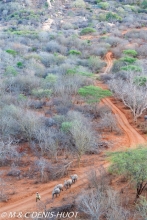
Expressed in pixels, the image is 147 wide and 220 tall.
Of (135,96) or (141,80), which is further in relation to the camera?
(141,80)

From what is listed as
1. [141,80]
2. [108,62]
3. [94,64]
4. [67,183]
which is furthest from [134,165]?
[108,62]

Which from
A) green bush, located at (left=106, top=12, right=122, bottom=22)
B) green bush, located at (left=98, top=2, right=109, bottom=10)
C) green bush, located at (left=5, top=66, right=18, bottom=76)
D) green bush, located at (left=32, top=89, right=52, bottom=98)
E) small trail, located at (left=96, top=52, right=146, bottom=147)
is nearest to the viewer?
small trail, located at (left=96, top=52, right=146, bottom=147)

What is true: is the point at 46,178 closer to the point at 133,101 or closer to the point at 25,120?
the point at 25,120

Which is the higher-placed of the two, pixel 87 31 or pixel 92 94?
pixel 92 94

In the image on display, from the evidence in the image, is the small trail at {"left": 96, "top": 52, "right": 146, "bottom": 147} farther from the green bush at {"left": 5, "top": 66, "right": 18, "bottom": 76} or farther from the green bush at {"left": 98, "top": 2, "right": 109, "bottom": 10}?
the green bush at {"left": 98, "top": 2, "right": 109, "bottom": 10}

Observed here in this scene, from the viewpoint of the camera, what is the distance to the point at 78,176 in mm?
11883

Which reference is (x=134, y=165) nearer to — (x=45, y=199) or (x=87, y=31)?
(x=45, y=199)

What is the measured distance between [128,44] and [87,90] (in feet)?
71.5

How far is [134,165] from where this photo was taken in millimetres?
9117

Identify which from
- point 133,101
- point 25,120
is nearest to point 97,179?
point 25,120

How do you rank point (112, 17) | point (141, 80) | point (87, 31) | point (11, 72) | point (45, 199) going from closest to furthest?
1. point (45, 199)
2. point (141, 80)
3. point (11, 72)
4. point (87, 31)
5. point (112, 17)

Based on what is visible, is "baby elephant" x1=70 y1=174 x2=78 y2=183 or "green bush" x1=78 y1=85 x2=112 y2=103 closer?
"baby elephant" x1=70 y1=174 x2=78 y2=183

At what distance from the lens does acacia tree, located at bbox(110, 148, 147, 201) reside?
29.5 ft

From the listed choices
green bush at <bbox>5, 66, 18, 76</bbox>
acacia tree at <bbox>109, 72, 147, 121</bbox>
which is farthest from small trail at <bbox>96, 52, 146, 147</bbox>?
green bush at <bbox>5, 66, 18, 76</bbox>
